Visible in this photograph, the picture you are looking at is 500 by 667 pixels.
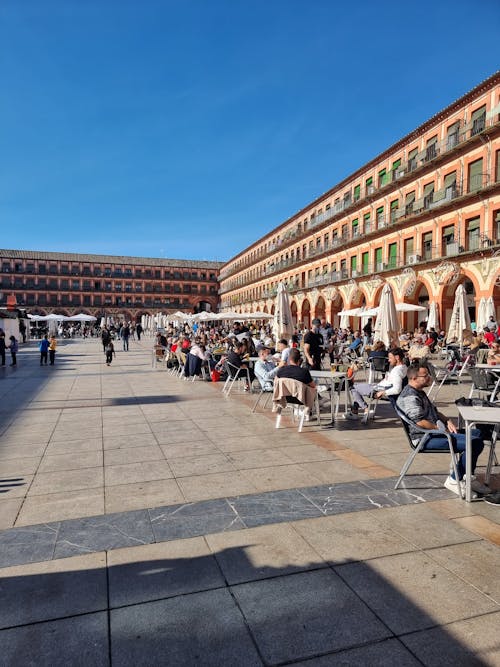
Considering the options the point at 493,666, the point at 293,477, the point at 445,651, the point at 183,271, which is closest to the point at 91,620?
the point at 445,651

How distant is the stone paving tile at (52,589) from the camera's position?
247 cm

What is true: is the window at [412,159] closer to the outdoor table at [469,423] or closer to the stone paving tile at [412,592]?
the outdoor table at [469,423]

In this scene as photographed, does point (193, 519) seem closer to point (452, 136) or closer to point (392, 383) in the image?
point (392, 383)

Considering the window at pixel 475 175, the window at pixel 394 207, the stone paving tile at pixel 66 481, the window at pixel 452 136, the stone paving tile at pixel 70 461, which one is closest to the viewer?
the stone paving tile at pixel 66 481

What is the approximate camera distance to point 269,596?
260cm

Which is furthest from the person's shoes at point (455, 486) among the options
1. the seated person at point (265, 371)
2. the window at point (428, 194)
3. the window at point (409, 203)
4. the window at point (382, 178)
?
the window at point (382, 178)

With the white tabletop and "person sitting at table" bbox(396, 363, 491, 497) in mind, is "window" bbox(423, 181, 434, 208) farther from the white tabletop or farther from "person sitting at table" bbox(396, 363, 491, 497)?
the white tabletop

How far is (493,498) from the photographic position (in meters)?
3.81

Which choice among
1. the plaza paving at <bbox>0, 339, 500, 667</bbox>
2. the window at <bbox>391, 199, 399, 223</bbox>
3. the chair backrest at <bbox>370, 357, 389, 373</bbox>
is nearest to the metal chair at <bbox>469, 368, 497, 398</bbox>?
the chair backrest at <bbox>370, 357, 389, 373</bbox>

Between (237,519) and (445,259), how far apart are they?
2331 centimetres

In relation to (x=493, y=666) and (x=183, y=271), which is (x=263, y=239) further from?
(x=493, y=666)

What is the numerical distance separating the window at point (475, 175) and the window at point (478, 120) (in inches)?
54.3

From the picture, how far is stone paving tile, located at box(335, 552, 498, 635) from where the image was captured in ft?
7.90

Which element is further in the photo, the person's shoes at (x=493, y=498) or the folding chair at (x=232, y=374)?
the folding chair at (x=232, y=374)
